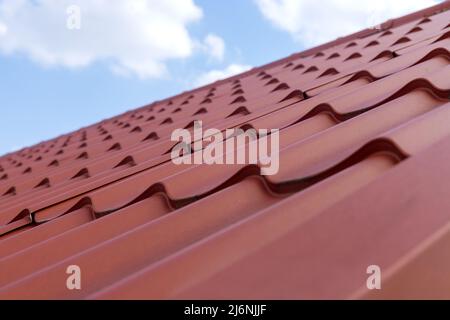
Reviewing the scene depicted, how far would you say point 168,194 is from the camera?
4.41ft

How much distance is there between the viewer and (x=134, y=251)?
40.5 inches

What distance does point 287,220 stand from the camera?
0.85 metres

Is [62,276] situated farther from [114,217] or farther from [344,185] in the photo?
[344,185]

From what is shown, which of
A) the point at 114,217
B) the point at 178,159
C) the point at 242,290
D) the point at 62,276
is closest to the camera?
the point at 242,290

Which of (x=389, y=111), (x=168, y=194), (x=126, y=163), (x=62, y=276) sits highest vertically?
(x=126, y=163)

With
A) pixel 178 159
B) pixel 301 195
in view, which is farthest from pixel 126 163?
pixel 301 195

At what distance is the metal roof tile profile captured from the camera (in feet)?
2.33

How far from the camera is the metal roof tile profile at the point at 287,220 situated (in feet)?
2.33

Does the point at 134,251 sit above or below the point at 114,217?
below

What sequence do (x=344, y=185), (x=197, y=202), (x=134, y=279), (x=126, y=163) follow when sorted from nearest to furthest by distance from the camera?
(x=134, y=279) < (x=344, y=185) < (x=197, y=202) < (x=126, y=163)

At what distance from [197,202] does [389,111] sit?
0.58 metres

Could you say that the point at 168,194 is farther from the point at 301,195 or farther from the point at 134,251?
the point at 301,195

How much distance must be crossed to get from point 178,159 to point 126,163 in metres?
0.46

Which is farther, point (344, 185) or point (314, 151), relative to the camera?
point (314, 151)
